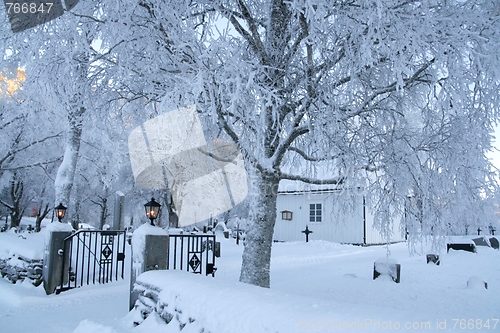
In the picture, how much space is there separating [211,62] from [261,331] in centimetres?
317

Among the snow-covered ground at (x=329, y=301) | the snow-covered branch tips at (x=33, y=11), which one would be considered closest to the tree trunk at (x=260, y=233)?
the snow-covered ground at (x=329, y=301)

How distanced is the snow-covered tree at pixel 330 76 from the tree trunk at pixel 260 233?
0.7 inches

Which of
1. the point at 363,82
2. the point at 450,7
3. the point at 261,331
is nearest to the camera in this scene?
the point at 261,331

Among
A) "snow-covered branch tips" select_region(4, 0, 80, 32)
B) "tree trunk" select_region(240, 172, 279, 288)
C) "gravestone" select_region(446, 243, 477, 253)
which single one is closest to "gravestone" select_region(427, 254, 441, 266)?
"gravestone" select_region(446, 243, 477, 253)

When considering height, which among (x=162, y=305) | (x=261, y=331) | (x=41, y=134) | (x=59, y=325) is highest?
(x=41, y=134)

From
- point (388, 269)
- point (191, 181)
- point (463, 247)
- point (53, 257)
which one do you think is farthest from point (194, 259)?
point (191, 181)

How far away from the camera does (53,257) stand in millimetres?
7316

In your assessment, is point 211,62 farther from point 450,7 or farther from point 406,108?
point 406,108

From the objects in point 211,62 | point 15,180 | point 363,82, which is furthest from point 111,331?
point 15,180

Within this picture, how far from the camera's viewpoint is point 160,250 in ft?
17.1

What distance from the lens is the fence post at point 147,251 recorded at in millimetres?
5082

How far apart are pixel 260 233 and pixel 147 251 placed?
5.90ft

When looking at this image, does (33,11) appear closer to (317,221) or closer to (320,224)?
(320,224)

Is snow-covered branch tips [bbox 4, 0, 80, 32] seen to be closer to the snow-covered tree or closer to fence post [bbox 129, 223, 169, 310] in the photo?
the snow-covered tree
